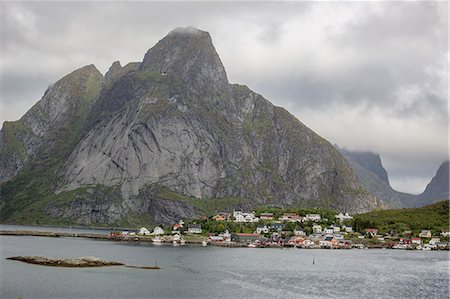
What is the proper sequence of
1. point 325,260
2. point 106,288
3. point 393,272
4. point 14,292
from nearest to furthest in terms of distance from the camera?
point 14,292, point 106,288, point 393,272, point 325,260

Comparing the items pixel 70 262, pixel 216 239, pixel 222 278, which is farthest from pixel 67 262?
pixel 216 239

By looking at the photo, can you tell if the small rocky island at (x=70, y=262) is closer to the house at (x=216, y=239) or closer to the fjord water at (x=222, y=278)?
the fjord water at (x=222, y=278)

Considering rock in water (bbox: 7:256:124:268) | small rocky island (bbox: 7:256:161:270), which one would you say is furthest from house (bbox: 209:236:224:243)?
rock in water (bbox: 7:256:124:268)

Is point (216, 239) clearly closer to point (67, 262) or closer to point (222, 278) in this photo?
point (67, 262)

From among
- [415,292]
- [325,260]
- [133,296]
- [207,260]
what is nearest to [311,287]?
[415,292]

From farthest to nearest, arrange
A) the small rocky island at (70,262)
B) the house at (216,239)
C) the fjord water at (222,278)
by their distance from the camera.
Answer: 1. the house at (216,239)
2. the small rocky island at (70,262)
3. the fjord water at (222,278)

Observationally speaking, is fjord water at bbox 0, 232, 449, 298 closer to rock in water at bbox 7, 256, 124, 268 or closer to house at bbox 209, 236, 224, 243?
rock in water at bbox 7, 256, 124, 268

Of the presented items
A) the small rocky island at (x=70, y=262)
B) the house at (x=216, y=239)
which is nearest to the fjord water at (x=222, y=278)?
the small rocky island at (x=70, y=262)

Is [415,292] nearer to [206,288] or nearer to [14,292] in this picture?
[206,288]
